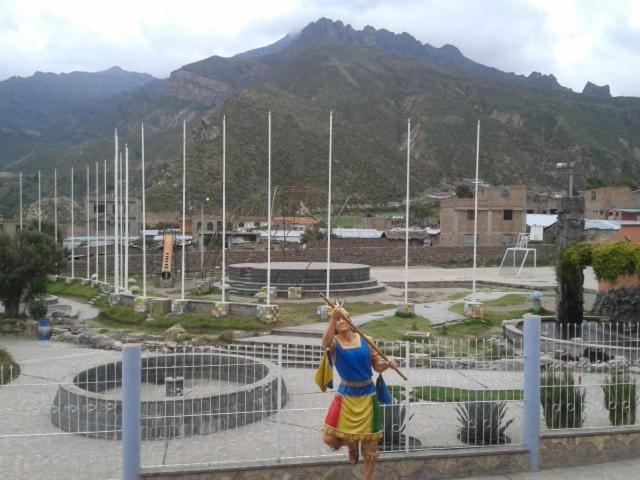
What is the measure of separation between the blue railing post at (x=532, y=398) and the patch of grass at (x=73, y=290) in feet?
81.3

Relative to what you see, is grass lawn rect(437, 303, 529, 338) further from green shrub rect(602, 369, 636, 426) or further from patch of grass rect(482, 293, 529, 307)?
green shrub rect(602, 369, 636, 426)

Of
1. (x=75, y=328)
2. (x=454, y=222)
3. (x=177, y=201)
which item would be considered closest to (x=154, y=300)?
(x=75, y=328)

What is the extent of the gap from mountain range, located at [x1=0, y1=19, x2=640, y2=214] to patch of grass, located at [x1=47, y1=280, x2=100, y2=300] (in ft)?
74.1

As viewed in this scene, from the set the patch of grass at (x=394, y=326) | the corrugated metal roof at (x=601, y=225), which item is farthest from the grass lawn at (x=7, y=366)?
the corrugated metal roof at (x=601, y=225)

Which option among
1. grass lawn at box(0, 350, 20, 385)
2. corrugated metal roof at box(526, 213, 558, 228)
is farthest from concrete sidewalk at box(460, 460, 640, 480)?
corrugated metal roof at box(526, 213, 558, 228)

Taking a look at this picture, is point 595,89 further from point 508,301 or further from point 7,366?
point 7,366

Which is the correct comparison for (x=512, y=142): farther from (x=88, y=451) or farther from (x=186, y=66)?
(x=186, y=66)

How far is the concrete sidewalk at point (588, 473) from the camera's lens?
250 inches

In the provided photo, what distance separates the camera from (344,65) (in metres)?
120

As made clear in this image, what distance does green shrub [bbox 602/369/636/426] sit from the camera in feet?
23.4

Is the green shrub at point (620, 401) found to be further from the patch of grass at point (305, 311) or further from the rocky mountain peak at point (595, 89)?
the rocky mountain peak at point (595, 89)

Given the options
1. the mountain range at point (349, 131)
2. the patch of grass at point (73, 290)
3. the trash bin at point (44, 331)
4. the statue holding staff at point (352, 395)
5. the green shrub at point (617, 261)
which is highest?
the mountain range at point (349, 131)

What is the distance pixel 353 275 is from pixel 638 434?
19540 mm

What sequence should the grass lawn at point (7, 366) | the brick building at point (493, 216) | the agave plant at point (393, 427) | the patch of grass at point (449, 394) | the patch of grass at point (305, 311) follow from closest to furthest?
the agave plant at point (393, 427) → the patch of grass at point (449, 394) → the grass lawn at point (7, 366) → the patch of grass at point (305, 311) → the brick building at point (493, 216)
